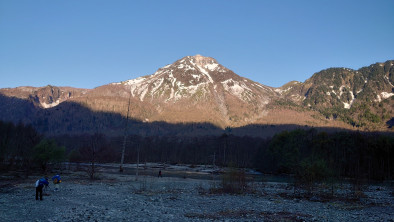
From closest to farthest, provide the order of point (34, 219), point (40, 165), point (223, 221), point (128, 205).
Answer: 1. point (34, 219)
2. point (223, 221)
3. point (128, 205)
4. point (40, 165)

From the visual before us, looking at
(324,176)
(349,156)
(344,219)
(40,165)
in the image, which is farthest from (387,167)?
(40,165)

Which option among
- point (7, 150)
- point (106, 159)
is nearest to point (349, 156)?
point (7, 150)

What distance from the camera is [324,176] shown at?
33875mm

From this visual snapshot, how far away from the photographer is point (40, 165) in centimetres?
5334

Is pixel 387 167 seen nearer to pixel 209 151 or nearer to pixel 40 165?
pixel 40 165

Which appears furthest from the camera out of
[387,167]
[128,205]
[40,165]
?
[387,167]

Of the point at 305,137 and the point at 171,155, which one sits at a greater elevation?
the point at 305,137

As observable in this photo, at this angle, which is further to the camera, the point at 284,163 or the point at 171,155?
the point at 171,155

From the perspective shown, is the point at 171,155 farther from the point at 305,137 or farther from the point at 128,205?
the point at 128,205

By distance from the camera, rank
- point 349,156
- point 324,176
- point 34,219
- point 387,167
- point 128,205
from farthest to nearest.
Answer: point 349,156 → point 387,167 → point 324,176 → point 128,205 → point 34,219

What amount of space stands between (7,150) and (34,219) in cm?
5118

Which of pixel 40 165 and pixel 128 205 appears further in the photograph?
pixel 40 165

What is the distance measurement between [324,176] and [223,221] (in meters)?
22.9

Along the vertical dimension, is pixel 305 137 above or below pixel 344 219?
above
